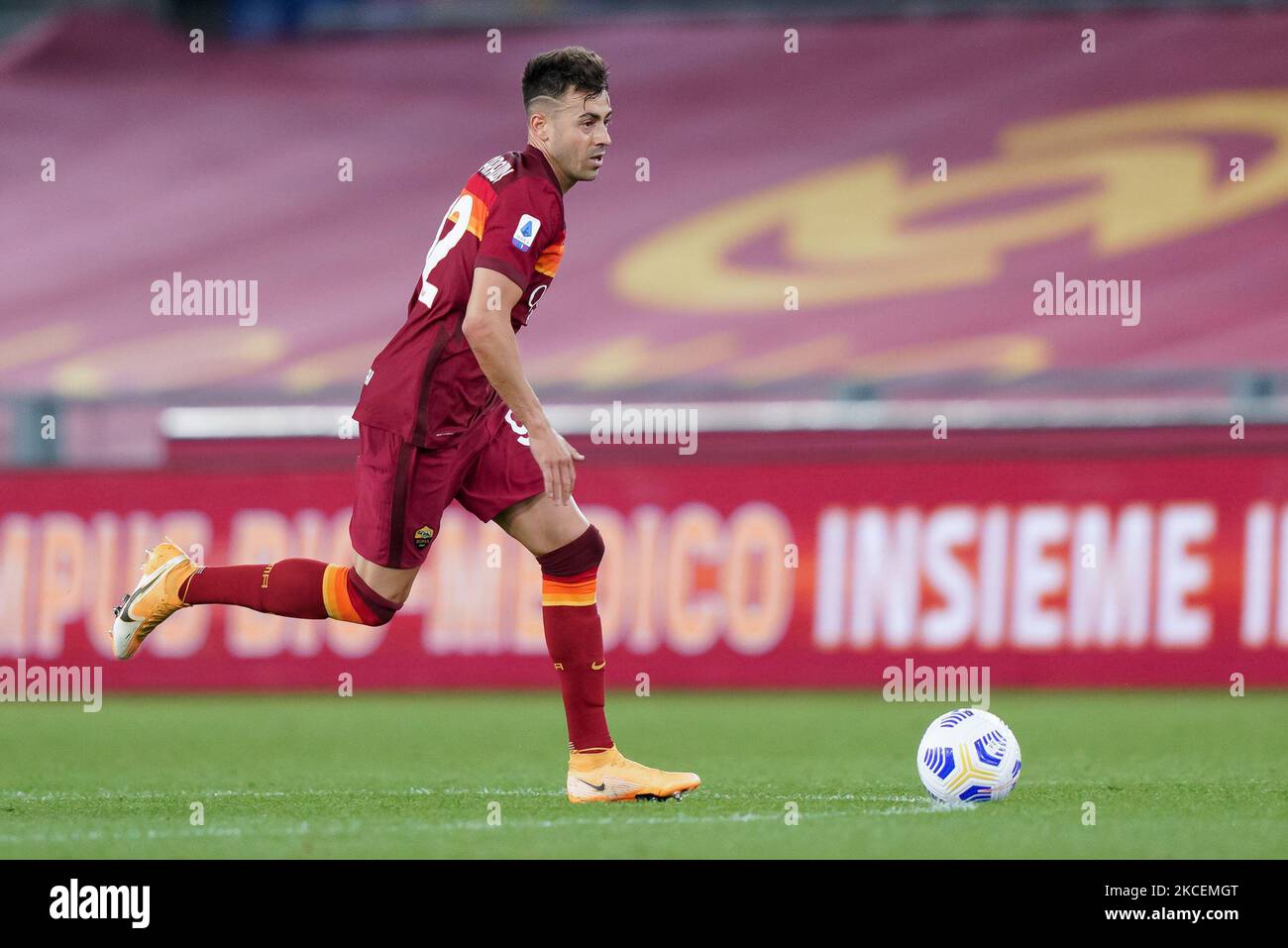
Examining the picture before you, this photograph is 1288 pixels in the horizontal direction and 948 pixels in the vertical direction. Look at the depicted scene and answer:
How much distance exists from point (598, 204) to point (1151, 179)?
16.0 feet

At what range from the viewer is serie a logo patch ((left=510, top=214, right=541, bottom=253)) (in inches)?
212

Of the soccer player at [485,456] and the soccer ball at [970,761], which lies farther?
the soccer player at [485,456]

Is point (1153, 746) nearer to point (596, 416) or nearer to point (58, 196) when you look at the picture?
point (596, 416)

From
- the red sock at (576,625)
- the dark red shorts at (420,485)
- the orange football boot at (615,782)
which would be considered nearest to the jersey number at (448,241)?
the dark red shorts at (420,485)

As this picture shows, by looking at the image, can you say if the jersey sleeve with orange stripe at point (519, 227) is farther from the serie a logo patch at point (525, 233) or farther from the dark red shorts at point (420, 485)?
the dark red shorts at point (420, 485)

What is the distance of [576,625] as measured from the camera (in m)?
5.81

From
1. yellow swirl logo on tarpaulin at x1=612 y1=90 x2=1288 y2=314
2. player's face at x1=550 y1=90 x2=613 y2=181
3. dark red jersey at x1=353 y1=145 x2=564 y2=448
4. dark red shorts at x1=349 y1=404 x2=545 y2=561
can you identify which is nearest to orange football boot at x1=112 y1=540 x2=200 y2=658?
dark red shorts at x1=349 y1=404 x2=545 y2=561

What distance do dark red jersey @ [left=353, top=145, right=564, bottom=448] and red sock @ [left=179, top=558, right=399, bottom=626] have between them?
0.50 meters

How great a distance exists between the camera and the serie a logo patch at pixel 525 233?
5375 mm

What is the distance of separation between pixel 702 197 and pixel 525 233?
39.0 feet

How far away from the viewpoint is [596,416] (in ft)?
38.8

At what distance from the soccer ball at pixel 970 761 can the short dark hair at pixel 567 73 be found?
2.14 meters

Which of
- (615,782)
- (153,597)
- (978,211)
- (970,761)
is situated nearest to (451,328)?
(153,597)

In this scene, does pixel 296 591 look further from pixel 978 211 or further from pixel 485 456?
pixel 978 211
